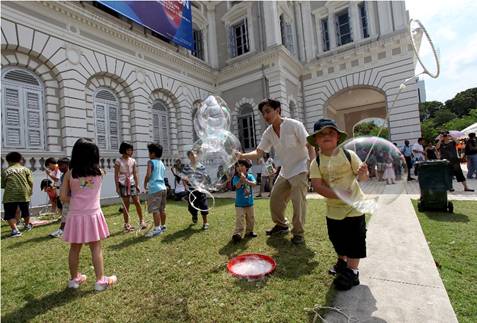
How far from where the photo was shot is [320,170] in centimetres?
280

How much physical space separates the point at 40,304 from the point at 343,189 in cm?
325

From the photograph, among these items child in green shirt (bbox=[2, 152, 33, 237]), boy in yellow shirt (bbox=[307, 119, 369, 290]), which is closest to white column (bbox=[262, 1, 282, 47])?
child in green shirt (bbox=[2, 152, 33, 237])

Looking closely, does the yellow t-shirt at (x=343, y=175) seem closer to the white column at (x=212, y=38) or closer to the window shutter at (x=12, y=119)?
the window shutter at (x=12, y=119)

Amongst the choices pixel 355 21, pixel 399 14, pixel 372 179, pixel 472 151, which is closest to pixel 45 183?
pixel 372 179

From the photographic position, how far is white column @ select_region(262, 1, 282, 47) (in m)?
16.2

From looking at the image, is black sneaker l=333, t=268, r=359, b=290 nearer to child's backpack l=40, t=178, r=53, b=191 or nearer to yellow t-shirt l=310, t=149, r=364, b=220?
yellow t-shirt l=310, t=149, r=364, b=220

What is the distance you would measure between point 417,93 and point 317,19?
26.7 feet

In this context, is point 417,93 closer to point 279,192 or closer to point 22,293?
point 279,192

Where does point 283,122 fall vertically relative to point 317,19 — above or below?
below

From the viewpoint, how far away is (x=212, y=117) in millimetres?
4410

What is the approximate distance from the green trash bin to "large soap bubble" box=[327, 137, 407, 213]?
374 centimetres

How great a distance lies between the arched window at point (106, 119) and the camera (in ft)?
38.3

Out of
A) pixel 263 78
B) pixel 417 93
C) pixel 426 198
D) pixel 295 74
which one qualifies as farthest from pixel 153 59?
pixel 417 93

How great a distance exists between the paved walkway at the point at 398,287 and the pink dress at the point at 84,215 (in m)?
2.59
